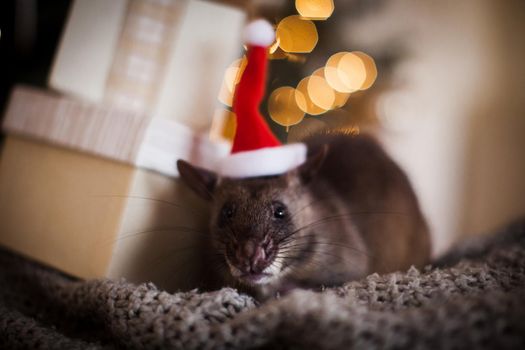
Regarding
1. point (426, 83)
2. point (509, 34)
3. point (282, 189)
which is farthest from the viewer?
point (426, 83)

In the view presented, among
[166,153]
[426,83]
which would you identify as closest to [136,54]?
[166,153]

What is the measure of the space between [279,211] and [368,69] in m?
1.20

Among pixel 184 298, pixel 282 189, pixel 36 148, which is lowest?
pixel 184 298

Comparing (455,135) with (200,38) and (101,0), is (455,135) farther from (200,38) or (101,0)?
(101,0)

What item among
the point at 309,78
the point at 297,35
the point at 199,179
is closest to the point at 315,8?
the point at 297,35

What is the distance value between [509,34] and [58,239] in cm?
298

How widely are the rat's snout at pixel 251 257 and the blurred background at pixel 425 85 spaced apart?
0.82 m

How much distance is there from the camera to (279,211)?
1.09 m

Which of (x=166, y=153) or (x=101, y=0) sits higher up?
(x=101, y=0)

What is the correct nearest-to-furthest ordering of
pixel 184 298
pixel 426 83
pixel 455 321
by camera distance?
1. pixel 455 321
2. pixel 184 298
3. pixel 426 83

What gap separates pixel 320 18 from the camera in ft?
5.61

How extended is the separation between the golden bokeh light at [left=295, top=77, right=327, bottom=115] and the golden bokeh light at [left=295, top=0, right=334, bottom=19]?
0.32 metres

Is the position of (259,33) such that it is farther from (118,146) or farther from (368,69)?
(368,69)

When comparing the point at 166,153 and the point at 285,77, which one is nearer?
the point at 166,153
